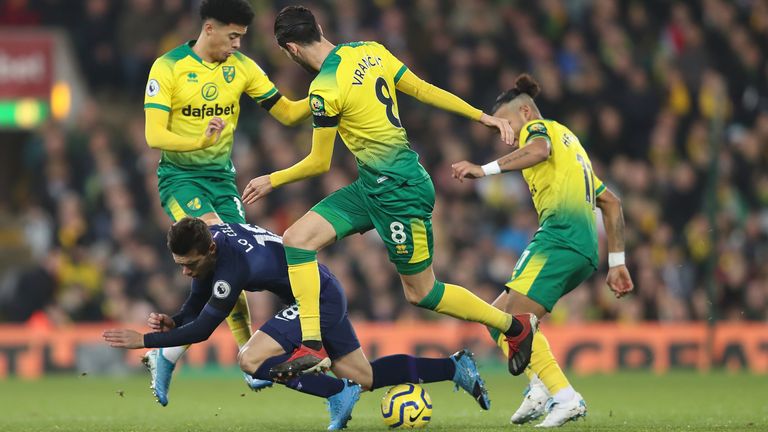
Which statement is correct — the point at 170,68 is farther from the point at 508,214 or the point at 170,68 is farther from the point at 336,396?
the point at 508,214

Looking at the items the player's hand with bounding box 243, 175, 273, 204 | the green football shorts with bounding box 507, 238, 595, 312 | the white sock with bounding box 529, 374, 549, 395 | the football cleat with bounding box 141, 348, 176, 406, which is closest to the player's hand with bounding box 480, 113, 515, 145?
the green football shorts with bounding box 507, 238, 595, 312

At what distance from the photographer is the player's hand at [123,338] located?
348 inches

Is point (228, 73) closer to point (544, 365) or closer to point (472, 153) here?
point (544, 365)

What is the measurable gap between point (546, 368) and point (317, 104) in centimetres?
232

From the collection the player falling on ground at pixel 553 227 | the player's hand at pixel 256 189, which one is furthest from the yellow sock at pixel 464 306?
the player's hand at pixel 256 189

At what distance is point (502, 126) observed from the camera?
31.3ft

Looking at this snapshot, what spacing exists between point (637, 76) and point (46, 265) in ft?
25.9

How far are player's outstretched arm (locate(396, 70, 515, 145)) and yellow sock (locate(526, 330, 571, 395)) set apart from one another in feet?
4.55

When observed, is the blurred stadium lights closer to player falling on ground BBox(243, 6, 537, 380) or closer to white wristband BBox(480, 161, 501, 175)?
player falling on ground BBox(243, 6, 537, 380)

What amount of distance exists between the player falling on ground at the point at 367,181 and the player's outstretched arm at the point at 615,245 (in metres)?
0.84

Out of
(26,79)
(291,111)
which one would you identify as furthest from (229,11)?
(26,79)

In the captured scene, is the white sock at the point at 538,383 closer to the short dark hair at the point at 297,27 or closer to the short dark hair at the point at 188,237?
the short dark hair at the point at 188,237

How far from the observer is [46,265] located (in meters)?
17.8

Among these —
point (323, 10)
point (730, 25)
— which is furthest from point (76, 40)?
point (730, 25)
